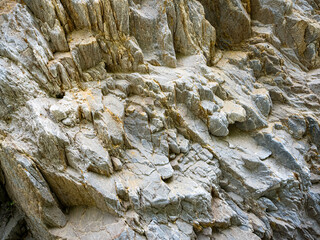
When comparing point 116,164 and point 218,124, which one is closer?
point 116,164

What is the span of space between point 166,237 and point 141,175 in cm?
327

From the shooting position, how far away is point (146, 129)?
11.9 m

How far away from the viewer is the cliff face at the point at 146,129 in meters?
9.09

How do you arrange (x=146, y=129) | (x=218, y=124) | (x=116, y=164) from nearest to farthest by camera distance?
(x=116, y=164) < (x=146, y=129) < (x=218, y=124)

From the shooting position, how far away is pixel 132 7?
14.0m

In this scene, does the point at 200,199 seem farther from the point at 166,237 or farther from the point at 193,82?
the point at 193,82

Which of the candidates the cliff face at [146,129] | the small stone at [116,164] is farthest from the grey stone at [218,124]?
the small stone at [116,164]

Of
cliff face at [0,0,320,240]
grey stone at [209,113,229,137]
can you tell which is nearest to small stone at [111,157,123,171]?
cliff face at [0,0,320,240]

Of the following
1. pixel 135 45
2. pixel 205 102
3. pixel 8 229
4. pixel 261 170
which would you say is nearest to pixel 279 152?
pixel 261 170

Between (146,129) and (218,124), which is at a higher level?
(146,129)

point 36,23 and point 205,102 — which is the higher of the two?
point 36,23

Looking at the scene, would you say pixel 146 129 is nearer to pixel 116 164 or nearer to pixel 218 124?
pixel 116 164

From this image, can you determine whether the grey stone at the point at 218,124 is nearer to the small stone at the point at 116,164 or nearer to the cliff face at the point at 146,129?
the cliff face at the point at 146,129

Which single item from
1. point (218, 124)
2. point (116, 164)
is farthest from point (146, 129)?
point (218, 124)
